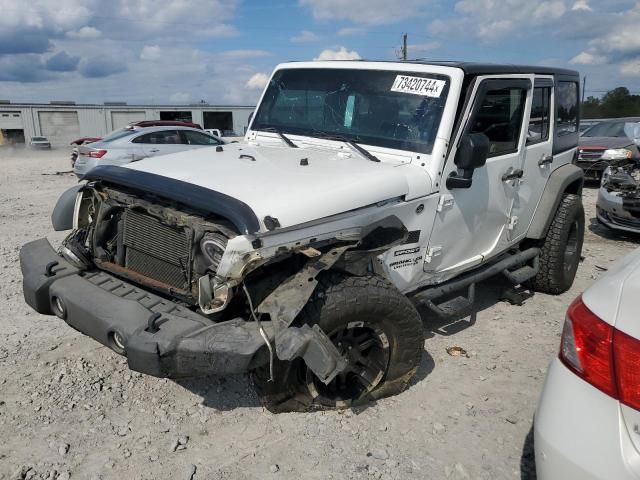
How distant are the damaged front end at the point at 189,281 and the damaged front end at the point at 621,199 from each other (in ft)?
19.1

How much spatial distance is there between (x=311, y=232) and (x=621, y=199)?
6512 mm

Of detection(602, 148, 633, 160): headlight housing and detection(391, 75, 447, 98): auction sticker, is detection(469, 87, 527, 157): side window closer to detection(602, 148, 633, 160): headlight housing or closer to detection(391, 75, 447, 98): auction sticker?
detection(391, 75, 447, 98): auction sticker

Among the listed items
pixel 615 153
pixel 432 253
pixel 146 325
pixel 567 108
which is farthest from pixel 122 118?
pixel 146 325

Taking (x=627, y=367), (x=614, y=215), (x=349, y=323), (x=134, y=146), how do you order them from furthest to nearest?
(x=134, y=146) → (x=614, y=215) → (x=349, y=323) → (x=627, y=367)

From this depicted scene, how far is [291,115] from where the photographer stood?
452cm

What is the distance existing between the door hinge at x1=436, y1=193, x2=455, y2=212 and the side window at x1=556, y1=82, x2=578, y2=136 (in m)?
2.21

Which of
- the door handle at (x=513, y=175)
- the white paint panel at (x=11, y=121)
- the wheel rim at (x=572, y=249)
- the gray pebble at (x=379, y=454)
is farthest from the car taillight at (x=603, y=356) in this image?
the white paint panel at (x=11, y=121)

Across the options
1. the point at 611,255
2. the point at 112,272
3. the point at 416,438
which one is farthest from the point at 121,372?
the point at 611,255

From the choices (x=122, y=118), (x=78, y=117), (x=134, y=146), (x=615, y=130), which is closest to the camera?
(x=615, y=130)

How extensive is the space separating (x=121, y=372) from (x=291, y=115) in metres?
2.48

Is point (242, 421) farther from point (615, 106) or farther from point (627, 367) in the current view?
point (615, 106)

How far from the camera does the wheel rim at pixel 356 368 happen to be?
10.5 ft

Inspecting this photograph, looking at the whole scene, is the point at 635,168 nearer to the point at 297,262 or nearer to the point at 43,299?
the point at 297,262

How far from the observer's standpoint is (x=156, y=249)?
329 centimetres
